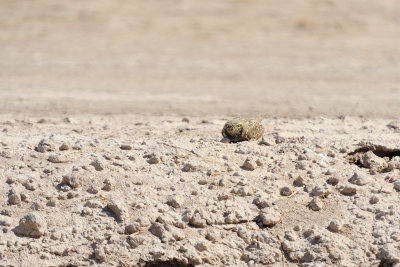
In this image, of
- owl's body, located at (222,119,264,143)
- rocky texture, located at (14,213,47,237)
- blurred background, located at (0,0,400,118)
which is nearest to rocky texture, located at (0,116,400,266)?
rocky texture, located at (14,213,47,237)

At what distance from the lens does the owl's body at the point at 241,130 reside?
4.82 m

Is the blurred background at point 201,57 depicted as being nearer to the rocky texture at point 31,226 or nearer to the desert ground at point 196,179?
the desert ground at point 196,179

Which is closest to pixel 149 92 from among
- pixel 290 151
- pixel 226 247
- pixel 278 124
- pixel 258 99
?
pixel 258 99

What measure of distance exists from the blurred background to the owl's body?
6.06 feet

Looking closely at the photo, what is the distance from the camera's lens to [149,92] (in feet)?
27.5

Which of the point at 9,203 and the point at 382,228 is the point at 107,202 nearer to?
the point at 9,203

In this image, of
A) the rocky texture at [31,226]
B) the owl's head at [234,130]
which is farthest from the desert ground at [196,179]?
the owl's head at [234,130]

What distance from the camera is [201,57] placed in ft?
34.9

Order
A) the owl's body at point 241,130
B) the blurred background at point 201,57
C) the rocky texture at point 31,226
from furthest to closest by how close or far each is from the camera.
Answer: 1. the blurred background at point 201,57
2. the owl's body at point 241,130
3. the rocky texture at point 31,226

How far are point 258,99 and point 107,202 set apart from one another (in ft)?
13.8

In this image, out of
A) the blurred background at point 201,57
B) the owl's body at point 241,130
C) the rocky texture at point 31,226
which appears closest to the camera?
the rocky texture at point 31,226

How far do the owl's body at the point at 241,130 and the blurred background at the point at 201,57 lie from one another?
1847 millimetres

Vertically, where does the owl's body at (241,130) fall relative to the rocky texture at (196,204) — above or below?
above

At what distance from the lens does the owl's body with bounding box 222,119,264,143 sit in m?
4.82
